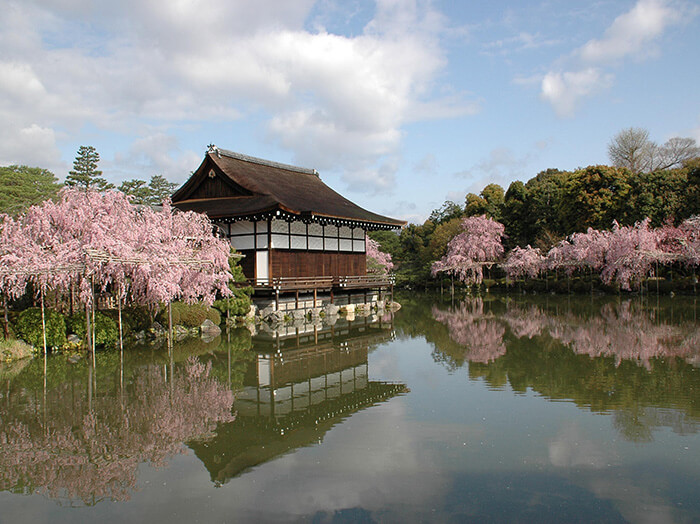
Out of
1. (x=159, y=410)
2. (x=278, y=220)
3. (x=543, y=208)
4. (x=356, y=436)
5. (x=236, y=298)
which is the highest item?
(x=543, y=208)

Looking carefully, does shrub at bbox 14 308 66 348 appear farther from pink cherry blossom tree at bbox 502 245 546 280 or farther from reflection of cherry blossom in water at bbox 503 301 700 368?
pink cherry blossom tree at bbox 502 245 546 280

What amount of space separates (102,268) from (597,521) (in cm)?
1203

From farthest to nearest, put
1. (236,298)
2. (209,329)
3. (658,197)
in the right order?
1. (658,197)
2. (236,298)
3. (209,329)

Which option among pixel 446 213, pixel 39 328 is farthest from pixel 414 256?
pixel 39 328

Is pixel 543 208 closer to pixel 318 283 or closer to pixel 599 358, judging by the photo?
pixel 318 283

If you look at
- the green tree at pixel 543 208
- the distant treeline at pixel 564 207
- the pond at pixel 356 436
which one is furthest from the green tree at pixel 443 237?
the pond at pixel 356 436

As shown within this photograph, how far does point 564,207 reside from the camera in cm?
4053

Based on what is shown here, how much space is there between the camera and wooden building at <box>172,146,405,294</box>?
22156mm

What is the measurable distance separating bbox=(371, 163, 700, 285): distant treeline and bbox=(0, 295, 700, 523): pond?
24.9 meters

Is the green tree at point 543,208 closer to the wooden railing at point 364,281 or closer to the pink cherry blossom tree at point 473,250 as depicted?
the pink cherry blossom tree at point 473,250

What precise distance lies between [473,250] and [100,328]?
107ft

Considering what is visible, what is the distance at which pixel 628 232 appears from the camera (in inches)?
1281

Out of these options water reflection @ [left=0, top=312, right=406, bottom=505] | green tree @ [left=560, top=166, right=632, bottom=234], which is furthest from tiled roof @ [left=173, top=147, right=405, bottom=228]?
green tree @ [left=560, top=166, right=632, bottom=234]

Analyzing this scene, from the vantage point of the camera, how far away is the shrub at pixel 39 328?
13.1m
